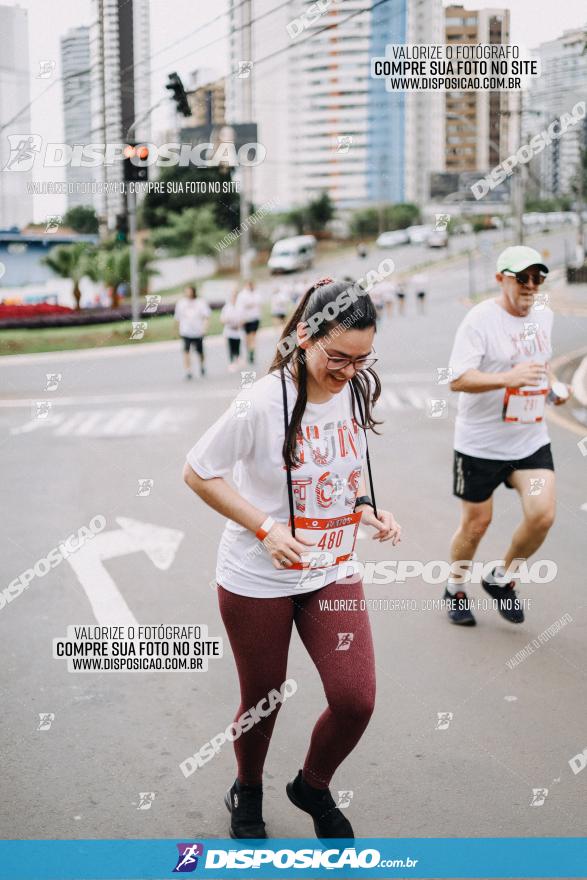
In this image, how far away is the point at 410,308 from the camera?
3225 cm

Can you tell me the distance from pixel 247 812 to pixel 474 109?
333 inches

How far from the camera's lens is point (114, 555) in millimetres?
6238

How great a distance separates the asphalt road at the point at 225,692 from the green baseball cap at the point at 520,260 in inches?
71.7

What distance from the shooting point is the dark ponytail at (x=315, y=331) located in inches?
105

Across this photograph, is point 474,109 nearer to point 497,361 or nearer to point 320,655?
point 497,361

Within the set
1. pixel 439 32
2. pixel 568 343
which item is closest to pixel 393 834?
pixel 439 32

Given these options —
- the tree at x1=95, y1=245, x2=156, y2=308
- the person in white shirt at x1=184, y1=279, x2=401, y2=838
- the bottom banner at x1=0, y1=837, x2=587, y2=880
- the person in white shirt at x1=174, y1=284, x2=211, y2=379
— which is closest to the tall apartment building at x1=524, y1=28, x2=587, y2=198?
the person in white shirt at x1=184, y1=279, x2=401, y2=838

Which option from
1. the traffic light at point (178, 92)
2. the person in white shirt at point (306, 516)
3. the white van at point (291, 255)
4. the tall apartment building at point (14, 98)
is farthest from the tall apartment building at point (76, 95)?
the white van at point (291, 255)

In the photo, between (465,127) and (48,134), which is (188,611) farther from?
(465,127)

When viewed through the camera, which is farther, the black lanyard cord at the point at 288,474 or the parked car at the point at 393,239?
the parked car at the point at 393,239

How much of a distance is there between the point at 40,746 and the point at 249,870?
118cm

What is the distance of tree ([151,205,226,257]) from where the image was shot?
3809 centimetres

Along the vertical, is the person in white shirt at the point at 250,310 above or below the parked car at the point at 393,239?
below

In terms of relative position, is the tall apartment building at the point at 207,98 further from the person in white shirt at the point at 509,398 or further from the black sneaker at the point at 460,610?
the black sneaker at the point at 460,610
